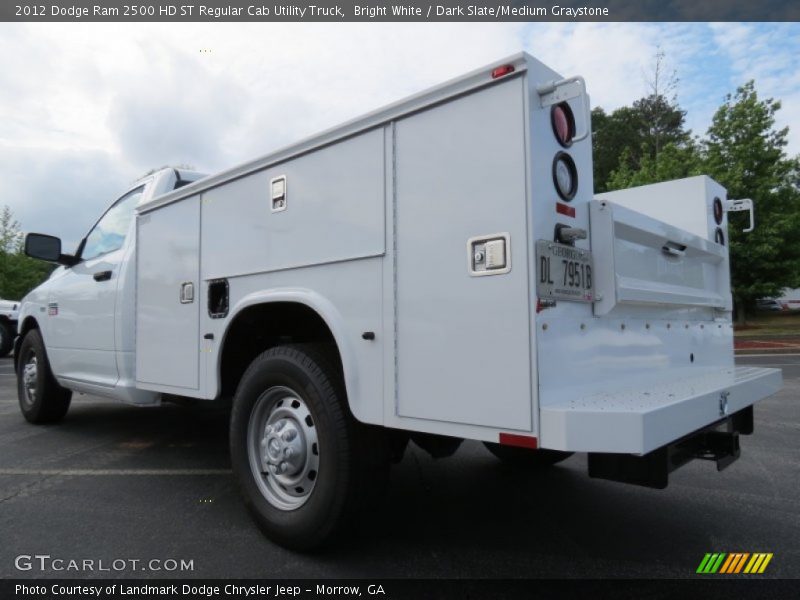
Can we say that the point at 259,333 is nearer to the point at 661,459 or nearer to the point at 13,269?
the point at 661,459

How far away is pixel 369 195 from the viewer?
2.59m

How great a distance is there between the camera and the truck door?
4.57 m

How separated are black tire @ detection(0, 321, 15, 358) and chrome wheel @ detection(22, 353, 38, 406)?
34.0 feet

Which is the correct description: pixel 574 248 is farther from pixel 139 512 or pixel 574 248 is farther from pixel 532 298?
pixel 139 512

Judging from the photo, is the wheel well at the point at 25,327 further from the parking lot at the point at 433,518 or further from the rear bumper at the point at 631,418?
the rear bumper at the point at 631,418

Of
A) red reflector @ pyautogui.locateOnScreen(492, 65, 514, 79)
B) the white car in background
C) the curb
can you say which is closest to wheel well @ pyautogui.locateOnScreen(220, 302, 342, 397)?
red reflector @ pyautogui.locateOnScreen(492, 65, 514, 79)

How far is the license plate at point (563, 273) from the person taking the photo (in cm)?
206

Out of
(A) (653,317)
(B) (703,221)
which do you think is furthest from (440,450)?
(B) (703,221)

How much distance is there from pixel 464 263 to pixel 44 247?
447cm

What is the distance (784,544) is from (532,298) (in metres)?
2.14

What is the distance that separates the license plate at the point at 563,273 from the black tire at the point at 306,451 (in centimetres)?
110

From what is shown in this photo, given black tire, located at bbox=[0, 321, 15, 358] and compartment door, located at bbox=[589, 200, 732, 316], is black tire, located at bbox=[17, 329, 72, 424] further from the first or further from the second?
black tire, located at bbox=[0, 321, 15, 358]

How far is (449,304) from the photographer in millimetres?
2266

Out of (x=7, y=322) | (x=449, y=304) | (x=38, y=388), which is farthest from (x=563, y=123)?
(x=7, y=322)
